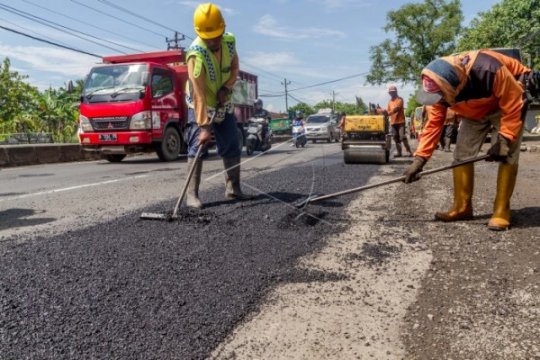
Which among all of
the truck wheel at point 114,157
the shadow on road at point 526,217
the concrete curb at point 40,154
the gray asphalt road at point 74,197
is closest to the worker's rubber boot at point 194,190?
the gray asphalt road at point 74,197

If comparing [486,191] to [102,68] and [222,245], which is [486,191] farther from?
[102,68]

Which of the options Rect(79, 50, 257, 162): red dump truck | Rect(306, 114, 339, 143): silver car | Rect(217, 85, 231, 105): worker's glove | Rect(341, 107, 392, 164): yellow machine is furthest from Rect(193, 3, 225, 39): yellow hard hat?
Rect(306, 114, 339, 143): silver car

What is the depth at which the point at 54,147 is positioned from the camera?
11828mm

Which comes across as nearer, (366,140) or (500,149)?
(500,149)

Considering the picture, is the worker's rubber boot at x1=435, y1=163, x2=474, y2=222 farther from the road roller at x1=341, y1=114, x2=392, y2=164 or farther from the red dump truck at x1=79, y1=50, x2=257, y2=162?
the red dump truck at x1=79, y1=50, x2=257, y2=162

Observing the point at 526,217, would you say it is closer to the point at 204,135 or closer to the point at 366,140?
the point at 204,135

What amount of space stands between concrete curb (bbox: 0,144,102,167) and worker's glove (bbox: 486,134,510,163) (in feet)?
34.8

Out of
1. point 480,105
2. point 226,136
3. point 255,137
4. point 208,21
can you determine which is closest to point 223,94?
point 226,136

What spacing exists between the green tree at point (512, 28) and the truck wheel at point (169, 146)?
50.1ft

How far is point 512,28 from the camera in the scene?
20.3 metres

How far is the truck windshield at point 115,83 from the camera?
979 centimetres

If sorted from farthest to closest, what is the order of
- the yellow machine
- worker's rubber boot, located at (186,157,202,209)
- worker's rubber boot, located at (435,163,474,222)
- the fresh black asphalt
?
the yellow machine < worker's rubber boot, located at (186,157,202,209) < worker's rubber boot, located at (435,163,474,222) < the fresh black asphalt

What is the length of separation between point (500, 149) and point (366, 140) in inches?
221

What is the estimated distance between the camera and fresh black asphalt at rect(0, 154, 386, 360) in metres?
1.76
